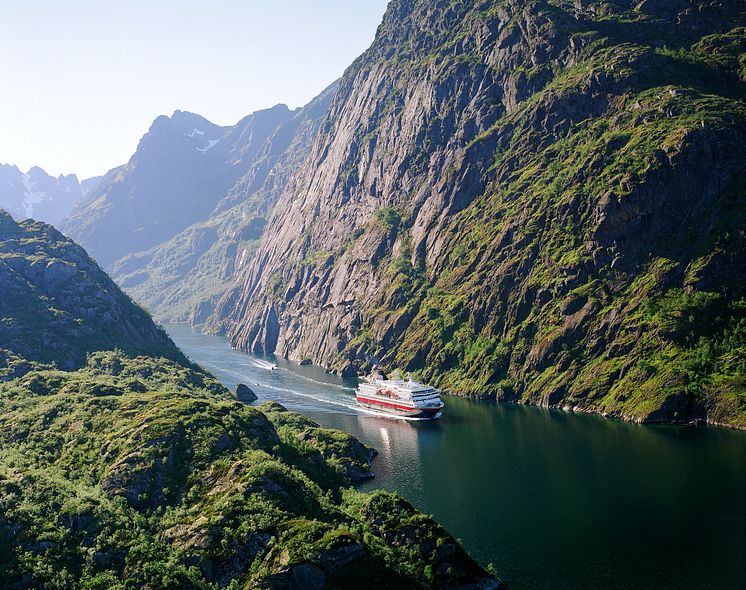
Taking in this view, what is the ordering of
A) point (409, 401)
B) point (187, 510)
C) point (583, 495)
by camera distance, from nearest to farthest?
point (187, 510)
point (583, 495)
point (409, 401)

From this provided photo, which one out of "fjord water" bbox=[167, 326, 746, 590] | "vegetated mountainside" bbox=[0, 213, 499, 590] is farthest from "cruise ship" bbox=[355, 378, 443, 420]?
"vegetated mountainside" bbox=[0, 213, 499, 590]

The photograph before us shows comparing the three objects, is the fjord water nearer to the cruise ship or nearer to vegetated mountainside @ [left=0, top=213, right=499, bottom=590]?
the cruise ship

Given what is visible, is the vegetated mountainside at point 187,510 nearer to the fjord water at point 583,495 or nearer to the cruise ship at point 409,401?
the fjord water at point 583,495

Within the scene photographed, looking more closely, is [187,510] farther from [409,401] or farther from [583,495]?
[409,401]

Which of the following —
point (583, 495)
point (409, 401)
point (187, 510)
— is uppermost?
point (187, 510)

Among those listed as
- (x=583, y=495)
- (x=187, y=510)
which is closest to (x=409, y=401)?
(x=583, y=495)

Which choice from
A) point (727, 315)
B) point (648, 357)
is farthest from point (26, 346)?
point (727, 315)

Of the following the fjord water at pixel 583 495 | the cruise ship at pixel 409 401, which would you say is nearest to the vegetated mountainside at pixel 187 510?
the fjord water at pixel 583 495
